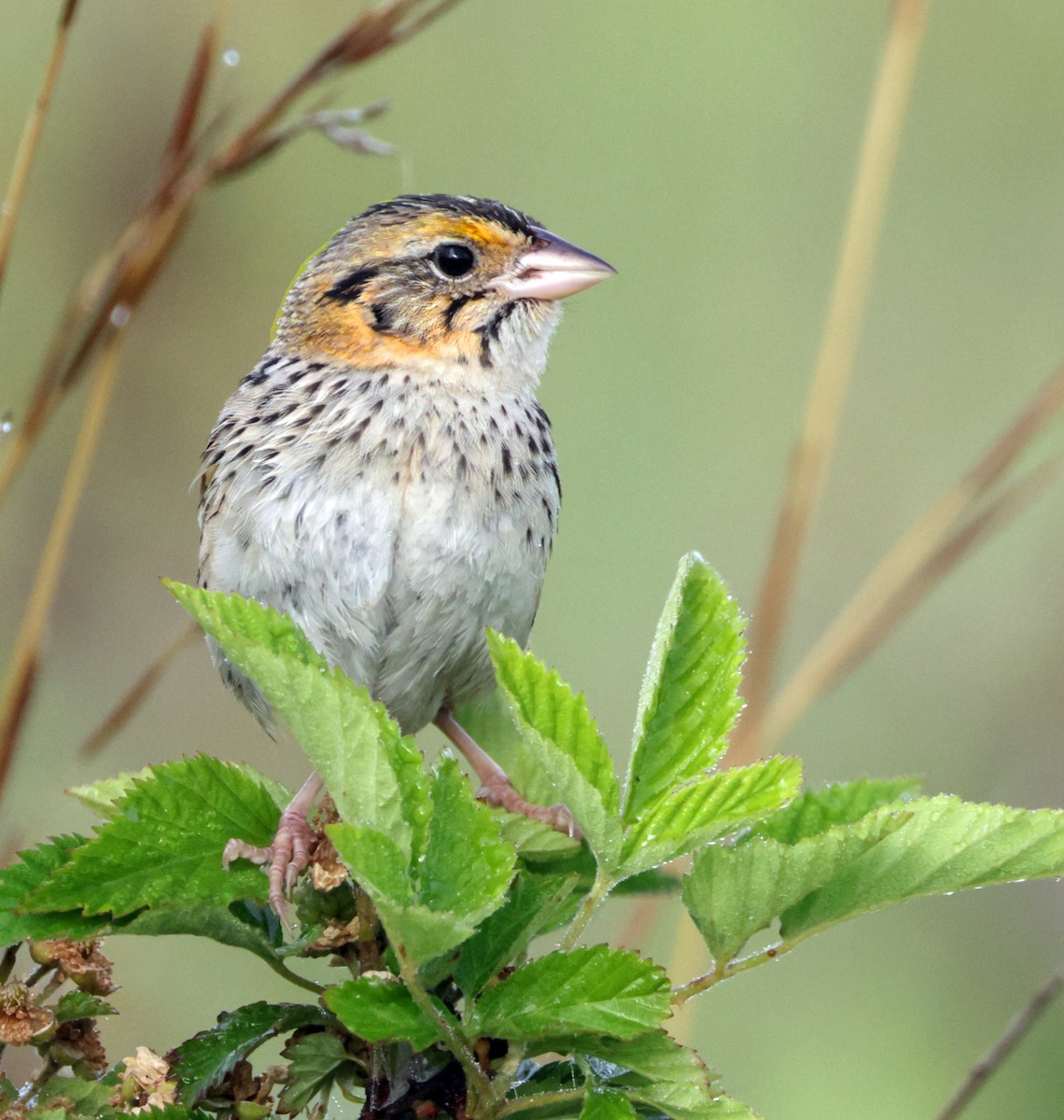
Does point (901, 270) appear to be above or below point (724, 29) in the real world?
below

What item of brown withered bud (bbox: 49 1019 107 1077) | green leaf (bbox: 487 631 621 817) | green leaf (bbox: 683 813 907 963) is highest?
green leaf (bbox: 487 631 621 817)

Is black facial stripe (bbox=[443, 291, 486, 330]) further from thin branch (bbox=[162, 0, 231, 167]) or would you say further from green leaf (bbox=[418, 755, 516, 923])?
green leaf (bbox=[418, 755, 516, 923])

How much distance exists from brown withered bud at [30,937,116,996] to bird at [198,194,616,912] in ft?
2.82

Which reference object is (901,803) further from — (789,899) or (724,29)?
(724,29)

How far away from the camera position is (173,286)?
4094 millimetres

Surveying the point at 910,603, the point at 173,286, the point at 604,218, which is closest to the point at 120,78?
the point at 173,286

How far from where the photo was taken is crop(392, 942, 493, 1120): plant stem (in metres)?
1.15

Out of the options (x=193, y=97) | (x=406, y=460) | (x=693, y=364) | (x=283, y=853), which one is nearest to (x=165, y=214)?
(x=193, y=97)

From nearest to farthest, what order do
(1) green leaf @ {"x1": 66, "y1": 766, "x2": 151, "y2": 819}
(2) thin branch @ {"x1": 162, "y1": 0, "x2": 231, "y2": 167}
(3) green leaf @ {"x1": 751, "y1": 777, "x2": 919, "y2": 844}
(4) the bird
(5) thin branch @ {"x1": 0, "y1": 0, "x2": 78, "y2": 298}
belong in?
(3) green leaf @ {"x1": 751, "y1": 777, "x2": 919, "y2": 844} < (1) green leaf @ {"x1": 66, "y1": 766, "x2": 151, "y2": 819} < (5) thin branch @ {"x1": 0, "y1": 0, "x2": 78, "y2": 298} < (2) thin branch @ {"x1": 162, "y1": 0, "x2": 231, "y2": 167} < (4) the bird

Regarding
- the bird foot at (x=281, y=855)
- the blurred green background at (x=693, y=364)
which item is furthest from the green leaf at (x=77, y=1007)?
the blurred green background at (x=693, y=364)

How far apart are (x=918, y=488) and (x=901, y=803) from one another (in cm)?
348

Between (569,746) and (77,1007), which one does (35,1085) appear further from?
(569,746)

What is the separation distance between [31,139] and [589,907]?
141 centimetres

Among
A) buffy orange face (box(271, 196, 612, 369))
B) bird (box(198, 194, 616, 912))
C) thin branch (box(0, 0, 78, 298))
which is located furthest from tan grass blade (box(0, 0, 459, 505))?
buffy orange face (box(271, 196, 612, 369))
